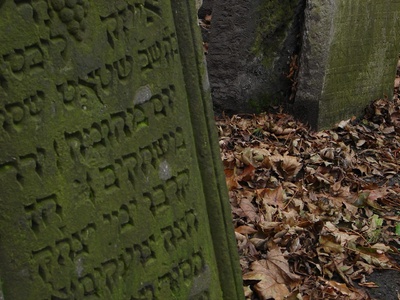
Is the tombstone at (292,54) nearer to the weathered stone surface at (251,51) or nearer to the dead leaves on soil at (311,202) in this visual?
the weathered stone surface at (251,51)

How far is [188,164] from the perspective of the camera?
2068 millimetres

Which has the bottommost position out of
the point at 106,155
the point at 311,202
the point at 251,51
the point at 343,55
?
the point at 311,202

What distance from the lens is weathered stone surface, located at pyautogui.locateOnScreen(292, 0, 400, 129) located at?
4566mm

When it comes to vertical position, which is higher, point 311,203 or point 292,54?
point 292,54

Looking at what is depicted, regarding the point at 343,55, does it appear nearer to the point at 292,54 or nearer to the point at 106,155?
the point at 292,54

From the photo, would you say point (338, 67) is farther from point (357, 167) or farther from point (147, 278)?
point (147, 278)

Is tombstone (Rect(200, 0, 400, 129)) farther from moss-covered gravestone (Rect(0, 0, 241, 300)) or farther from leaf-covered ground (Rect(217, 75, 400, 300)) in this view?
moss-covered gravestone (Rect(0, 0, 241, 300))

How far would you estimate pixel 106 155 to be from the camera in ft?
5.96

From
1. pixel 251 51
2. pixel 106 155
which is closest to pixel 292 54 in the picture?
pixel 251 51

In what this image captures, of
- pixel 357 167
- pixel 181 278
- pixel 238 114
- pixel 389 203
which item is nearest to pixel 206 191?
pixel 181 278

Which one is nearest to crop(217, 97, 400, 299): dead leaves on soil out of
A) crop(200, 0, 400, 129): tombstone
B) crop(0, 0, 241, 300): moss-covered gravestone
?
crop(200, 0, 400, 129): tombstone

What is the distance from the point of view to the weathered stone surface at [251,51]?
15.2 ft

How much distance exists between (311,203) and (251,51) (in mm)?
1468

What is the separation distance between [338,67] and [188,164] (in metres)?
2.89
